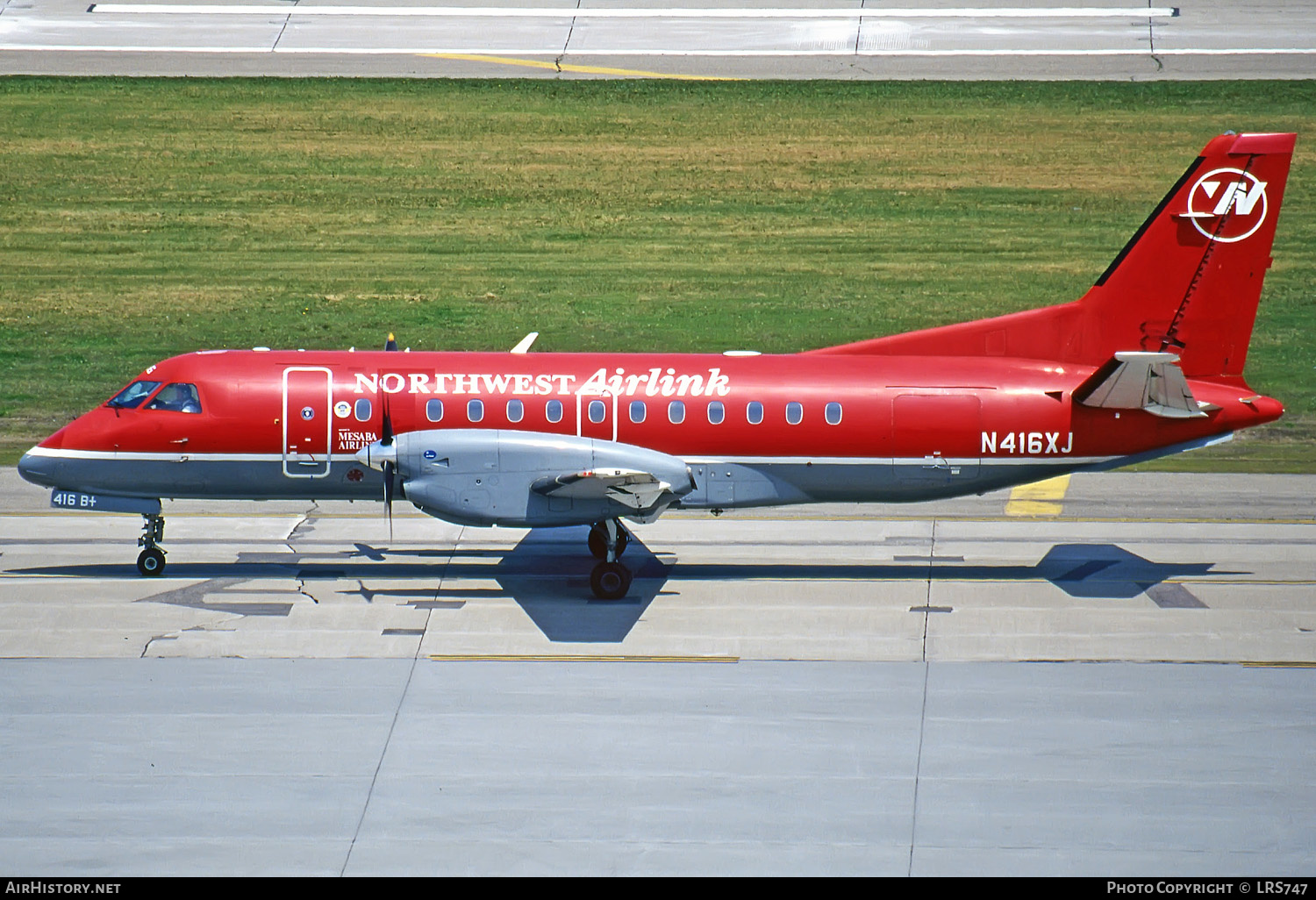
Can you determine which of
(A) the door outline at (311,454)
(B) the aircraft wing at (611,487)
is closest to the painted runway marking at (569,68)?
(A) the door outline at (311,454)

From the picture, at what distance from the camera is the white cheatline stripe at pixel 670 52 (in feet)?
191

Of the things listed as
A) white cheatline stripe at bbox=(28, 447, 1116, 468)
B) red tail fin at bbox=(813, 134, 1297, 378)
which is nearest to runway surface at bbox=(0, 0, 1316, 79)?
red tail fin at bbox=(813, 134, 1297, 378)

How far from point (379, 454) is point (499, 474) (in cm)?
181

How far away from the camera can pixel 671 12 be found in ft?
205

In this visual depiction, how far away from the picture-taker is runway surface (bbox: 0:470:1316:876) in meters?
16.4

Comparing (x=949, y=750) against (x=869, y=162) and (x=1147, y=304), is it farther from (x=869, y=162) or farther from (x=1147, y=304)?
(x=869, y=162)

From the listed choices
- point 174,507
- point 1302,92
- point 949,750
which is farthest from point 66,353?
point 1302,92

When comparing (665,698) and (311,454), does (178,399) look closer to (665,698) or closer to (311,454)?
(311,454)

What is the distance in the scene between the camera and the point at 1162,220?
2491 cm

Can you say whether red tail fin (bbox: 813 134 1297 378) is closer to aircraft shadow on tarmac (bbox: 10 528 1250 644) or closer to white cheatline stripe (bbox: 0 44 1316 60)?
aircraft shadow on tarmac (bbox: 10 528 1250 644)

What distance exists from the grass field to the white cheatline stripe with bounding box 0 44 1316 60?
1450mm

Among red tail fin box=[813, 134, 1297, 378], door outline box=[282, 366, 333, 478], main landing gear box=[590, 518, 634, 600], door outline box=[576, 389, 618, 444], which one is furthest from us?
red tail fin box=[813, 134, 1297, 378]

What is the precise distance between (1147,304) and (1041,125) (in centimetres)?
3358

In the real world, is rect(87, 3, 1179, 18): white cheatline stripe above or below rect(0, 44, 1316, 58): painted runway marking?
above
